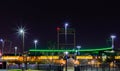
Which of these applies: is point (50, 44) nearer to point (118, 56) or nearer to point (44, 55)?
point (44, 55)

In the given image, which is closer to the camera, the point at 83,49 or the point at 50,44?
the point at 83,49

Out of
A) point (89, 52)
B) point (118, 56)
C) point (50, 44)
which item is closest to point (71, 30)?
point (118, 56)

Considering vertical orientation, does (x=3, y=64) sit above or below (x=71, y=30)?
below

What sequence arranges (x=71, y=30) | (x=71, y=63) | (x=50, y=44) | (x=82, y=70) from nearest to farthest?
(x=82, y=70) → (x=71, y=63) → (x=71, y=30) → (x=50, y=44)

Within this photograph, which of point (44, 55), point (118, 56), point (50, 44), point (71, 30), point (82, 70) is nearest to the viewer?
point (82, 70)

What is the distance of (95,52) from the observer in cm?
14012

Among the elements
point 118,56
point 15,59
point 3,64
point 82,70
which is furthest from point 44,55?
point 82,70

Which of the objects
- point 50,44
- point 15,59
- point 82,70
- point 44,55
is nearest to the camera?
point 82,70

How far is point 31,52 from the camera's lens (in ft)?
516

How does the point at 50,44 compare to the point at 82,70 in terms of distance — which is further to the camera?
the point at 50,44

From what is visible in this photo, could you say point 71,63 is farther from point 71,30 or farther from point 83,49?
point 83,49

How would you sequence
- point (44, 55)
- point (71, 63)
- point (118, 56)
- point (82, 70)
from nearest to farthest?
point (82, 70) < point (71, 63) < point (118, 56) < point (44, 55)

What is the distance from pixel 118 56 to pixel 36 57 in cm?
3258

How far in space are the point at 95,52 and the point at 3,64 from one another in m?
69.0
